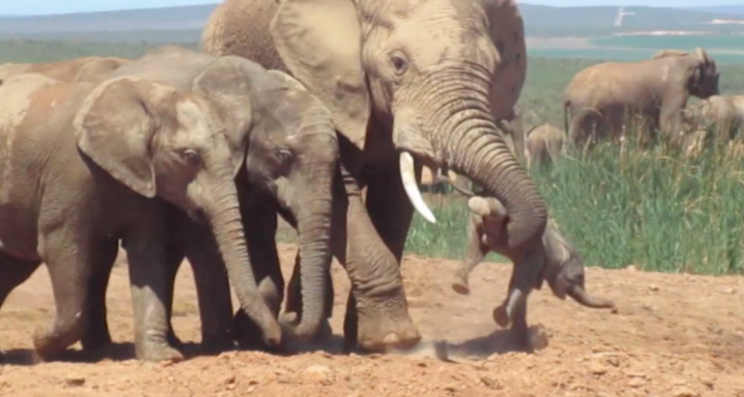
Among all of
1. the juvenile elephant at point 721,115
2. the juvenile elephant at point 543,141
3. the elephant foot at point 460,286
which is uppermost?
the elephant foot at point 460,286

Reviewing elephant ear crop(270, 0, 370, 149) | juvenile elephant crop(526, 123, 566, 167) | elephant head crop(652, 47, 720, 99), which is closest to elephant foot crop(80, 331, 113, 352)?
elephant ear crop(270, 0, 370, 149)

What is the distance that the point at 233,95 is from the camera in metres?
7.50

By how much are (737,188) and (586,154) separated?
4.47 ft

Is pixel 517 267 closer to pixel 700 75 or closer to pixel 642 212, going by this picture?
pixel 642 212

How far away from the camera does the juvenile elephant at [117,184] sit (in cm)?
725

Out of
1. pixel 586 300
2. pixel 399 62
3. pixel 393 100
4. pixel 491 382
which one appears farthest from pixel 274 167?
pixel 586 300

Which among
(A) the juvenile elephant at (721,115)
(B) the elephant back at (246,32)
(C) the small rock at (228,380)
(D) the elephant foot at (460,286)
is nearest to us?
(C) the small rock at (228,380)

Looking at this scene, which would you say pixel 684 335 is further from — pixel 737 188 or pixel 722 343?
pixel 737 188

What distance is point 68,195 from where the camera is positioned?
7.46 meters

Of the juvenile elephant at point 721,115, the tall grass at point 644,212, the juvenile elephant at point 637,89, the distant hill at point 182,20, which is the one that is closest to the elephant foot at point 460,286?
the tall grass at point 644,212

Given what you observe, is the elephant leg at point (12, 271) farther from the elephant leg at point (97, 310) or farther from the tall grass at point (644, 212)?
the tall grass at point (644, 212)

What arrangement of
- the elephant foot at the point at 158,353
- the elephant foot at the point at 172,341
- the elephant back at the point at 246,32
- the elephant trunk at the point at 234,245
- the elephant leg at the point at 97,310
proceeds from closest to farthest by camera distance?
the elephant trunk at the point at 234,245 < the elephant foot at the point at 158,353 < the elephant foot at the point at 172,341 < the elephant leg at the point at 97,310 < the elephant back at the point at 246,32

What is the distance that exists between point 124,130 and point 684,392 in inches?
97.9

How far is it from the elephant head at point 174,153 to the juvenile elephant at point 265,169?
0.10 m
